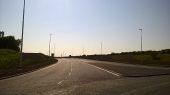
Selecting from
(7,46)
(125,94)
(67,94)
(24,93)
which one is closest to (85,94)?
(67,94)

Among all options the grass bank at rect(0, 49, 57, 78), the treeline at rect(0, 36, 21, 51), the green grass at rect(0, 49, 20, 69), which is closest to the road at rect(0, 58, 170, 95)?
the grass bank at rect(0, 49, 57, 78)

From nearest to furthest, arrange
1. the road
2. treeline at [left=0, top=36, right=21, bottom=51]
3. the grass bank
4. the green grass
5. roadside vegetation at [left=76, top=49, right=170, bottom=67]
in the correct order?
1. the road
2. the grass bank
3. the green grass
4. roadside vegetation at [left=76, top=49, right=170, bottom=67]
5. treeline at [left=0, top=36, right=21, bottom=51]

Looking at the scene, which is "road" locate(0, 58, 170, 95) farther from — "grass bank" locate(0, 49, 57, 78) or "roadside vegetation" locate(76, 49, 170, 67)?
"roadside vegetation" locate(76, 49, 170, 67)

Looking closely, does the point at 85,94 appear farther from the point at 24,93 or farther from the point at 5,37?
the point at 5,37

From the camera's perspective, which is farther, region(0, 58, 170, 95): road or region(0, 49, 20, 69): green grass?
region(0, 49, 20, 69): green grass

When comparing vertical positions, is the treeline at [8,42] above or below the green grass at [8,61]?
above

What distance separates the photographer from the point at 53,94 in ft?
45.4

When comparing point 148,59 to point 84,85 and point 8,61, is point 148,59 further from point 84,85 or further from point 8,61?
point 84,85

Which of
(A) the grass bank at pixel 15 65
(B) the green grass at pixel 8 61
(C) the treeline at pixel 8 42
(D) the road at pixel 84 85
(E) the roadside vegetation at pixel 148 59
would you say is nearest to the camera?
(D) the road at pixel 84 85

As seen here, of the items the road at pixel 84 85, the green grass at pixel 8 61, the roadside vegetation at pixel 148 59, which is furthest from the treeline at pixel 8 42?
the road at pixel 84 85

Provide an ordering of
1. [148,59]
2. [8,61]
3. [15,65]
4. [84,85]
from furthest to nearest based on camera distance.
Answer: [148,59] < [8,61] < [15,65] < [84,85]

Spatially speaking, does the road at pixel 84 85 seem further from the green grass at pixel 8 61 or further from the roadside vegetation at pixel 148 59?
the roadside vegetation at pixel 148 59

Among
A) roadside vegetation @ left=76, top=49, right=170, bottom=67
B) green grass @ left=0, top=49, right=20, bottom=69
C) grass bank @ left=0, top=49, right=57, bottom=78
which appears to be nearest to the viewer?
grass bank @ left=0, top=49, right=57, bottom=78

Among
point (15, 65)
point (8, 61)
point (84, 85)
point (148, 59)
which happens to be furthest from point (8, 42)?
point (84, 85)
